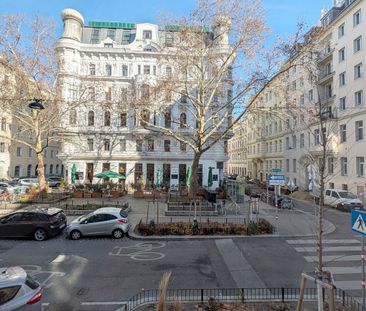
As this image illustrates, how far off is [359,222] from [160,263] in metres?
6.96

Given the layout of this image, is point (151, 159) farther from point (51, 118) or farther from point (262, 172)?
point (262, 172)

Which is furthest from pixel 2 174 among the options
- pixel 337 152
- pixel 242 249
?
pixel 337 152

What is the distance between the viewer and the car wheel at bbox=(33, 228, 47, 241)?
1420 centimetres

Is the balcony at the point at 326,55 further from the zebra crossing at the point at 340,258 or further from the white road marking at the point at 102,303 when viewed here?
the white road marking at the point at 102,303

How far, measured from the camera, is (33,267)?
400 inches

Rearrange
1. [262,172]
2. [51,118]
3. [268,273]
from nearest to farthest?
[268,273]
[51,118]
[262,172]

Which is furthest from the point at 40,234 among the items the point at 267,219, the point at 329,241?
the point at 329,241

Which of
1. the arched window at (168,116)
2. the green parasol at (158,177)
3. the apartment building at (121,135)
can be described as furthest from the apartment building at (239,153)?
the green parasol at (158,177)

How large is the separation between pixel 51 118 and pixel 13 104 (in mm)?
3514

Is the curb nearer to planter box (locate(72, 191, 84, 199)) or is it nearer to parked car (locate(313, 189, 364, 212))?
parked car (locate(313, 189, 364, 212))

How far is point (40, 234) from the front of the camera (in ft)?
46.7

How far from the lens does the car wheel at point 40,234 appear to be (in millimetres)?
Answer: 14203

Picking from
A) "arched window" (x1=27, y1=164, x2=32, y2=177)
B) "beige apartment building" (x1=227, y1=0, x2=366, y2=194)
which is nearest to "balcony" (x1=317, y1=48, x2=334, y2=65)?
"beige apartment building" (x1=227, y1=0, x2=366, y2=194)

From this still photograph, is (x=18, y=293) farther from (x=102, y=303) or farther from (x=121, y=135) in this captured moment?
(x=121, y=135)
